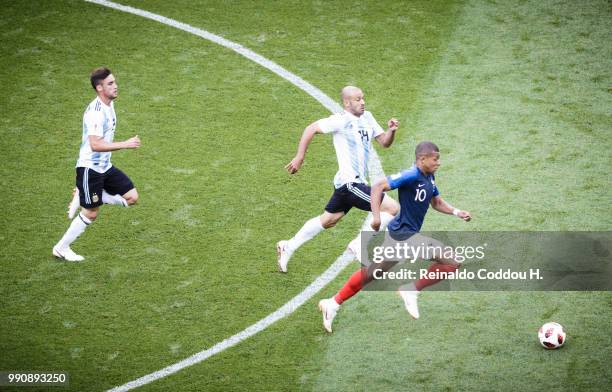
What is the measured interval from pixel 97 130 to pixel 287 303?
269cm

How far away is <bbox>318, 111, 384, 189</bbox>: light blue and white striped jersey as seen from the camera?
31.0 ft

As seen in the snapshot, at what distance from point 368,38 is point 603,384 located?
7.15 meters

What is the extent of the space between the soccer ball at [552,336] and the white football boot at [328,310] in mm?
1972

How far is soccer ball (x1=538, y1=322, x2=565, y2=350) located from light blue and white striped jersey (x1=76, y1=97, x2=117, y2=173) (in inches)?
191

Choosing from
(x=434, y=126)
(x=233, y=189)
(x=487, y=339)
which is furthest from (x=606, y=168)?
A: (x=233, y=189)

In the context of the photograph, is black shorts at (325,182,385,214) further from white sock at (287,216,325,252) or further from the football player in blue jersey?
the football player in blue jersey

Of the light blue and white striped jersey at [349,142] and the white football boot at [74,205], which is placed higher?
the light blue and white striped jersey at [349,142]

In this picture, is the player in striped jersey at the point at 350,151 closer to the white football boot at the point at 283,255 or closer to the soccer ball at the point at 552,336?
the white football boot at the point at 283,255

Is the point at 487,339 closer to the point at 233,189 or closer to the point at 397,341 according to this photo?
the point at 397,341

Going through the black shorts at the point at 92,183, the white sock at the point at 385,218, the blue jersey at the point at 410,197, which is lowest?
the white sock at the point at 385,218

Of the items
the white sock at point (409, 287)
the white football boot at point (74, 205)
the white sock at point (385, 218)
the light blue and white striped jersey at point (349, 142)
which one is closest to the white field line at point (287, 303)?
the white sock at point (385, 218)

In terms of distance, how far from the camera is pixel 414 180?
8609 millimetres

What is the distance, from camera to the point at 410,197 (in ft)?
28.6

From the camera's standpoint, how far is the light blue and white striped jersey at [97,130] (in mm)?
9562
